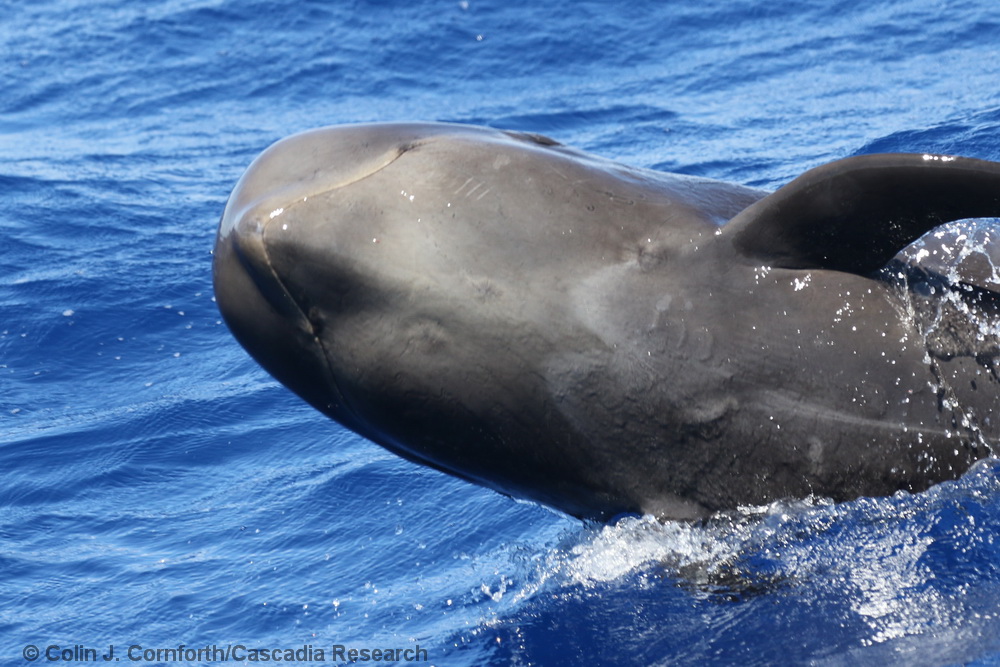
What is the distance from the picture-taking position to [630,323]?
5.96 metres

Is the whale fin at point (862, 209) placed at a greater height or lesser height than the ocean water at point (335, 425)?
greater

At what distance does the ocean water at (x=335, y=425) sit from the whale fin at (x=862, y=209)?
117cm

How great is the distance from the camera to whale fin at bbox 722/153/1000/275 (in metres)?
5.43

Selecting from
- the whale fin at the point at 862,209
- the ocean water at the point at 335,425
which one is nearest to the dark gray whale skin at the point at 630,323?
the whale fin at the point at 862,209

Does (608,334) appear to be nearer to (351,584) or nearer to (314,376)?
(314,376)

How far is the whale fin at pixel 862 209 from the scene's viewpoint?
17.8 ft

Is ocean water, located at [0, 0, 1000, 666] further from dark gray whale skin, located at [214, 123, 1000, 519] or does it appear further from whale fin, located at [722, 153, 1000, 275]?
whale fin, located at [722, 153, 1000, 275]

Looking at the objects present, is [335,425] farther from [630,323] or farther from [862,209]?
[862,209]

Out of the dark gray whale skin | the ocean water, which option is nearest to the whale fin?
the dark gray whale skin

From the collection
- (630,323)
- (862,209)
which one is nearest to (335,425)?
(630,323)

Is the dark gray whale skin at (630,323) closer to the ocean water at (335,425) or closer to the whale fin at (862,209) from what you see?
the whale fin at (862,209)

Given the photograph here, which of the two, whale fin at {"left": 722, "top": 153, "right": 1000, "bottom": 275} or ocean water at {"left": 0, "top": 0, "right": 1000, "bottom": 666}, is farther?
ocean water at {"left": 0, "top": 0, "right": 1000, "bottom": 666}

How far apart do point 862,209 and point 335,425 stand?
6.26m

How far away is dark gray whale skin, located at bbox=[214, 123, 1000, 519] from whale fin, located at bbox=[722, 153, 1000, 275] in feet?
0.06
